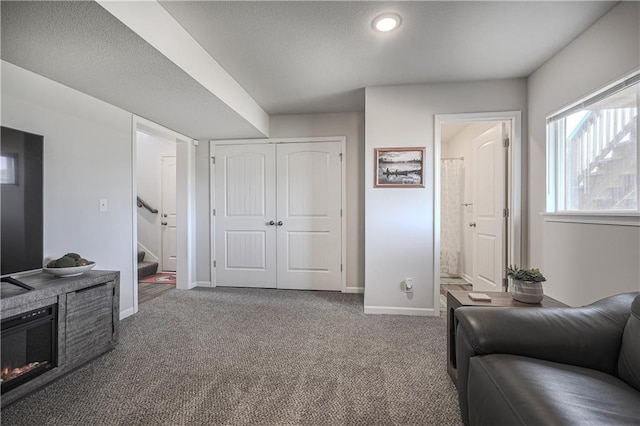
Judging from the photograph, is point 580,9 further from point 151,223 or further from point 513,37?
point 151,223

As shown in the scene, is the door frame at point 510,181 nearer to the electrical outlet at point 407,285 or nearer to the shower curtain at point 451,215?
the electrical outlet at point 407,285

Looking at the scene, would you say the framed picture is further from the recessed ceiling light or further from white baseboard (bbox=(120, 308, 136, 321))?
white baseboard (bbox=(120, 308, 136, 321))

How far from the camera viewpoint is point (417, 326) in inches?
102

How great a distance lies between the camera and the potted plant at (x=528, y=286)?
161 cm

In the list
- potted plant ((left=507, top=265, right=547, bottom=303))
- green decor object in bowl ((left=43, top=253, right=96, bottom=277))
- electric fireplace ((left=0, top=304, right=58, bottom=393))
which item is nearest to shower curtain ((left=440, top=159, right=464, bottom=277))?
potted plant ((left=507, top=265, right=547, bottom=303))

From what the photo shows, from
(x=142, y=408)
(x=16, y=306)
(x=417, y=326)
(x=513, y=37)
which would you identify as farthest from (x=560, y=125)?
(x=16, y=306)

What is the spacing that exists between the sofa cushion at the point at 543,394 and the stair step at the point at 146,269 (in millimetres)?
4726

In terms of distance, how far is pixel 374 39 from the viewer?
2.07 m

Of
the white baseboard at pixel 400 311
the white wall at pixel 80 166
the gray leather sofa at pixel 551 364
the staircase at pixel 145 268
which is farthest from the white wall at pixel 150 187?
the gray leather sofa at pixel 551 364

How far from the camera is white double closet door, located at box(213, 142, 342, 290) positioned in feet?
12.3

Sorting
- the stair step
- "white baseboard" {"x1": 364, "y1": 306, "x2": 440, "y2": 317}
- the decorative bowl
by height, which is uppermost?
the decorative bowl

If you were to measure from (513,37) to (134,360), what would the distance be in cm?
356

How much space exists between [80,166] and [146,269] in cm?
266

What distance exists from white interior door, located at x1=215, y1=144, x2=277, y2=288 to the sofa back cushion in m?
3.30
